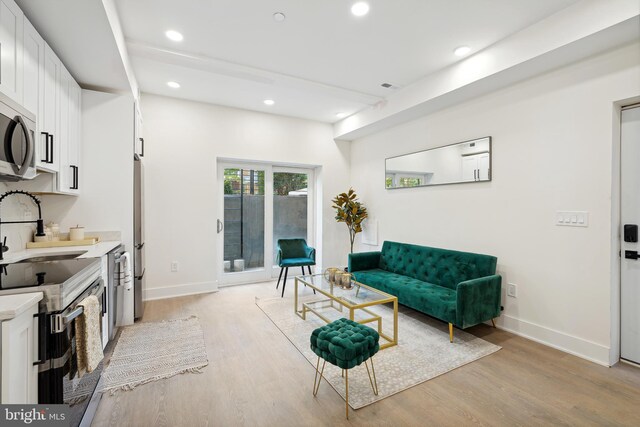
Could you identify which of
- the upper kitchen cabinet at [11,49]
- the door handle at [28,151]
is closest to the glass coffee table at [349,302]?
the door handle at [28,151]

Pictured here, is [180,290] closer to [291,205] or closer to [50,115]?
[291,205]

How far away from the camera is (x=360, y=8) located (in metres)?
2.38

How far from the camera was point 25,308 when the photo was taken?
1.15 meters

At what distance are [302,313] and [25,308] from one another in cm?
260

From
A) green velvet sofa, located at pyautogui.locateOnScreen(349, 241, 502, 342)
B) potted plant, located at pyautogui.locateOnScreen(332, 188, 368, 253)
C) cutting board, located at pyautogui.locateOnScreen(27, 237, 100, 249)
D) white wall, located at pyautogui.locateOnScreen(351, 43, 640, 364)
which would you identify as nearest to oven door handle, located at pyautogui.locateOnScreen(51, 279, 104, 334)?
cutting board, located at pyautogui.locateOnScreen(27, 237, 100, 249)

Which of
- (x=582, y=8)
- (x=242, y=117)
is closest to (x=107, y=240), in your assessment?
(x=242, y=117)

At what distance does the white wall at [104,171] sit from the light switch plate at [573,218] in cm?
424

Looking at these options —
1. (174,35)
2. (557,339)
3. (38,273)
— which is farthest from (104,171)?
(557,339)

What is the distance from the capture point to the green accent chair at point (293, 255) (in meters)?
4.30

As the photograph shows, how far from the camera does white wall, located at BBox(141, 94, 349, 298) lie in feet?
13.4

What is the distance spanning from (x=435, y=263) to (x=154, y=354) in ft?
9.98

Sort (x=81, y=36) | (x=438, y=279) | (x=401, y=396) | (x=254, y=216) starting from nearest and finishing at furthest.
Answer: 1. (x=401, y=396)
2. (x=81, y=36)
3. (x=438, y=279)
4. (x=254, y=216)

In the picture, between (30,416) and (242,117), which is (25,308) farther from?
(242,117)

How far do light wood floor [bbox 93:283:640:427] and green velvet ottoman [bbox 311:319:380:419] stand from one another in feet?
0.67
